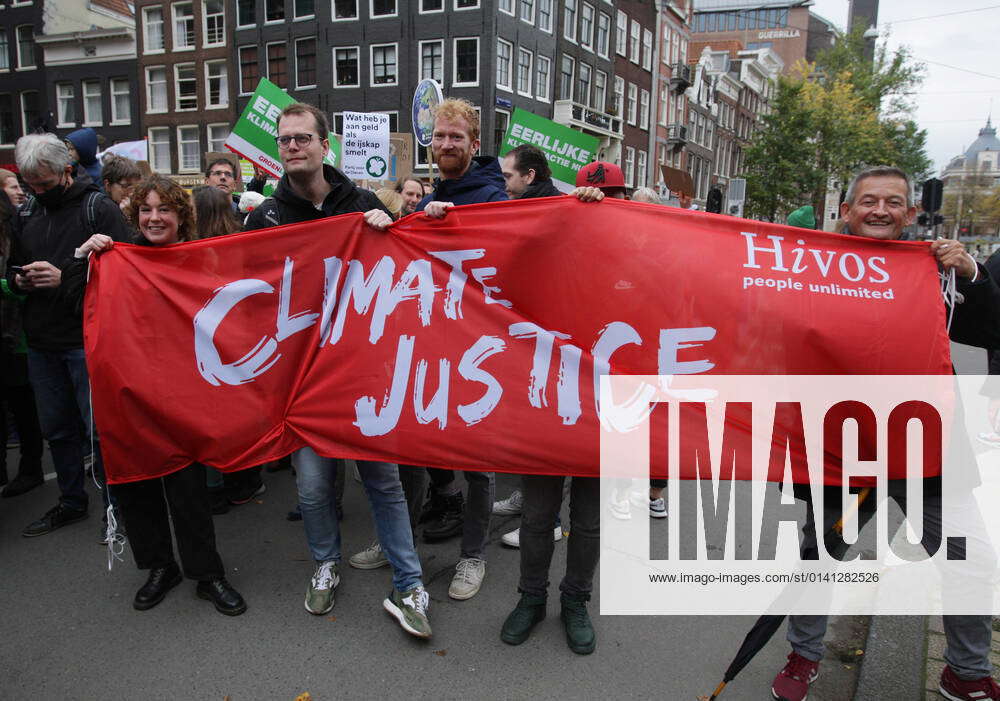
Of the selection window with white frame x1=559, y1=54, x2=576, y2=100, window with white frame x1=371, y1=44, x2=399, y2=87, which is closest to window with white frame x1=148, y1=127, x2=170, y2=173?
window with white frame x1=371, y1=44, x2=399, y2=87

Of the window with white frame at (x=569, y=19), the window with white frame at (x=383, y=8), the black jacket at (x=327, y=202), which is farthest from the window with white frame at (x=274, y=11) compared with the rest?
the black jacket at (x=327, y=202)

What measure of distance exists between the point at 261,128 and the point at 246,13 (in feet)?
85.9

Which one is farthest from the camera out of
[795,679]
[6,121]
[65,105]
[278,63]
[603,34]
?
[603,34]

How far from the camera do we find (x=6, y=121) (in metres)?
32.5

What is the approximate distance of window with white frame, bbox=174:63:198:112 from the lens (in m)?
30.0

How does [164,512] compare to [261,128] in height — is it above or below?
below

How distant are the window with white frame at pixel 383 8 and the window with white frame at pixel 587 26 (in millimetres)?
9141

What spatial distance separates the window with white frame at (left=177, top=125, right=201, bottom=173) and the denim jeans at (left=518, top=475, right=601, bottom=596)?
32.1 m

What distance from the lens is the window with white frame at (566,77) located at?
1183 inches

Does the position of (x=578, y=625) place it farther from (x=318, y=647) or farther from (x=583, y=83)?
(x=583, y=83)

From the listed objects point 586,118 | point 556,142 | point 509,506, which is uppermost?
point 586,118

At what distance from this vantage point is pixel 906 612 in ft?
9.92

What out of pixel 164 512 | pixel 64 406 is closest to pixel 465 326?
pixel 164 512

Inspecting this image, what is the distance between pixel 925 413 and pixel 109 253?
339cm
